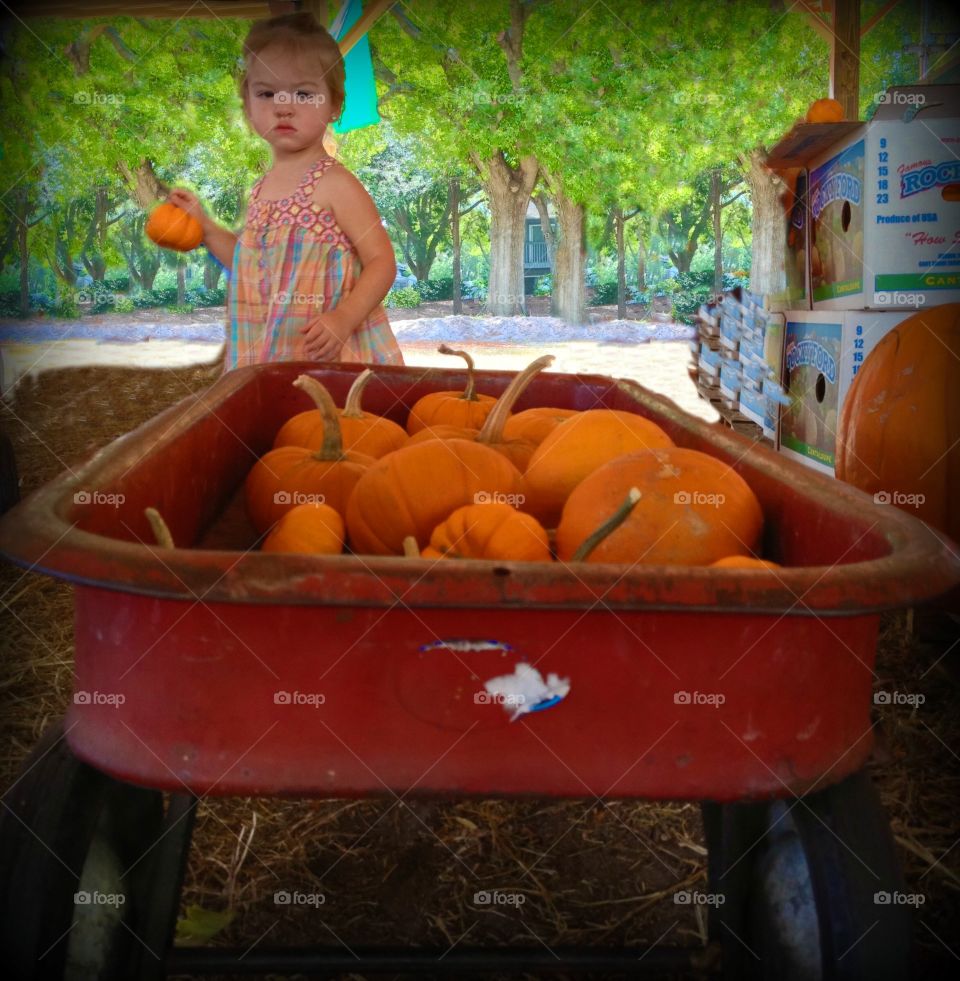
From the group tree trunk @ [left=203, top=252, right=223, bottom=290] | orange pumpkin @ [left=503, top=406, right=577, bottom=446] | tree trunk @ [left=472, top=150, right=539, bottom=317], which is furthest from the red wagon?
tree trunk @ [left=203, top=252, right=223, bottom=290]

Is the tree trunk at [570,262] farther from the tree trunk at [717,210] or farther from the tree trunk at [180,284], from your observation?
the tree trunk at [180,284]

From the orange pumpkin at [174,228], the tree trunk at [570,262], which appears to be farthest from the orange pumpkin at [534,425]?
the tree trunk at [570,262]

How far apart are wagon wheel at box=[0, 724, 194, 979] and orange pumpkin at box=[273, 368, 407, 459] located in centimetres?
69

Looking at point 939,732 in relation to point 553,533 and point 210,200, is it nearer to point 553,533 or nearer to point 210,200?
point 553,533

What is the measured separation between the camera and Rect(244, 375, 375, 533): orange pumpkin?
1.43 m

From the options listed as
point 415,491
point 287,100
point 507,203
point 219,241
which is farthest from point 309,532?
point 507,203

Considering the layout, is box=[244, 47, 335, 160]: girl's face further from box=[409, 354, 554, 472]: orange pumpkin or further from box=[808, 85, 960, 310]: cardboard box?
box=[808, 85, 960, 310]: cardboard box

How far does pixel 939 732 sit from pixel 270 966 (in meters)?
1.75

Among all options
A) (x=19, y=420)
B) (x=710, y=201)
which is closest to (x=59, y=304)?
(x=19, y=420)

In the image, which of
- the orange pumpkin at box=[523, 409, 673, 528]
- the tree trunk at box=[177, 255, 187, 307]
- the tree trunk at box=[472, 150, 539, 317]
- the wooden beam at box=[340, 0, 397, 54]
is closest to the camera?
the orange pumpkin at box=[523, 409, 673, 528]

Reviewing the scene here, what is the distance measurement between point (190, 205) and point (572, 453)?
7.60 feet

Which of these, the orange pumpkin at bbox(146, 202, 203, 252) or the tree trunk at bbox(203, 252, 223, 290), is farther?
the tree trunk at bbox(203, 252, 223, 290)

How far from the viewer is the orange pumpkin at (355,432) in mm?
1718

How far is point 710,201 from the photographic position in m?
22.2
